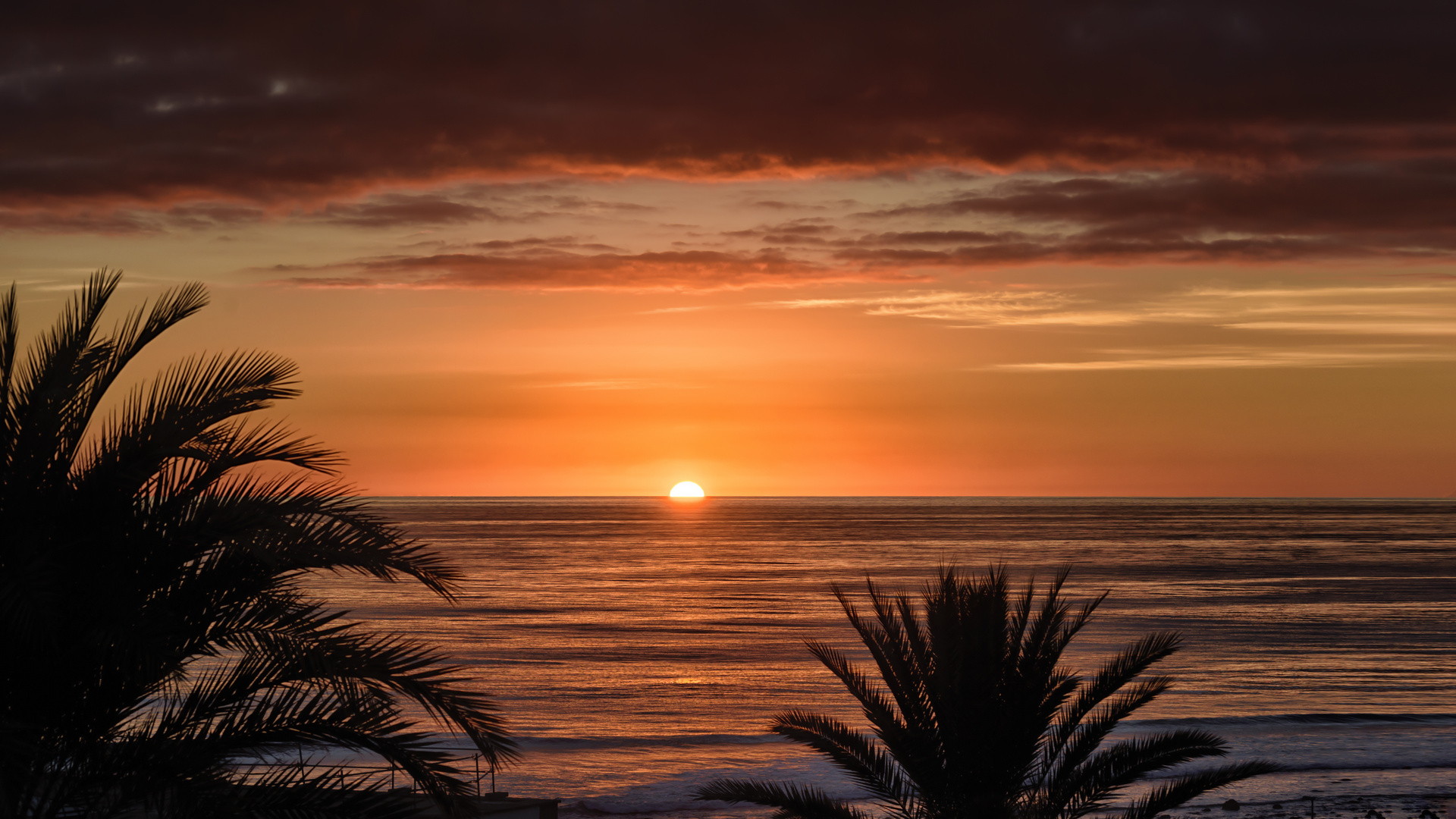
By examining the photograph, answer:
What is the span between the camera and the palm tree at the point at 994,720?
11656mm

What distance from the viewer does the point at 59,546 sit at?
600 centimetres

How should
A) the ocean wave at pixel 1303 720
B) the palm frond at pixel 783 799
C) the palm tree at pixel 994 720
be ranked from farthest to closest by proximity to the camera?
the ocean wave at pixel 1303 720
the palm frond at pixel 783 799
the palm tree at pixel 994 720

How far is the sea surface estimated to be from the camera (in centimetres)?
2995

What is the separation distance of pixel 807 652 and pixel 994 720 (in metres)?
40.5

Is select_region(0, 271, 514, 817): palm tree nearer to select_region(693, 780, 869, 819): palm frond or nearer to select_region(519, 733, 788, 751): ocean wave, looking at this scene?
select_region(693, 780, 869, 819): palm frond

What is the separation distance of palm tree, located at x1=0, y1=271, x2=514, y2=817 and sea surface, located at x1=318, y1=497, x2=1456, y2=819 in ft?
7.72

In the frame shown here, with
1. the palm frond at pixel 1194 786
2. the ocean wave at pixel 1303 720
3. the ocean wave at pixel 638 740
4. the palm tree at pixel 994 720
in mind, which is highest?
the ocean wave at pixel 638 740

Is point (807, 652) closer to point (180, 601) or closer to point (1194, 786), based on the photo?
point (1194, 786)

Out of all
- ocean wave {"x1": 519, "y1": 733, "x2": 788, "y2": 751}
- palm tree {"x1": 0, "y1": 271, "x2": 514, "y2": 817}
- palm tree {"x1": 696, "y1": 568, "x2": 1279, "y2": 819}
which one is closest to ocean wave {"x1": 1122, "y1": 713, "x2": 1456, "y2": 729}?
ocean wave {"x1": 519, "y1": 733, "x2": 788, "y2": 751}

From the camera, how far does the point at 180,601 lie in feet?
21.0

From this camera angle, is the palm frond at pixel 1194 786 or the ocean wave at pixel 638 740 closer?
the palm frond at pixel 1194 786

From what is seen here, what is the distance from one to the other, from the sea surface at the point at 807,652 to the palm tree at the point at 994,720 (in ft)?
17.8

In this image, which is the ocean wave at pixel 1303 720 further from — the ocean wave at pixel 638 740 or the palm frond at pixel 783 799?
the palm frond at pixel 783 799

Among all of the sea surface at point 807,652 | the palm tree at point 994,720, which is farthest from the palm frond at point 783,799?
the sea surface at point 807,652
